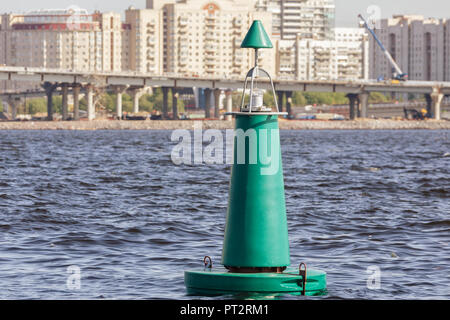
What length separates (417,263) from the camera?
63.0ft

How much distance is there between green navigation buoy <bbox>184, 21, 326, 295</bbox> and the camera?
1453cm

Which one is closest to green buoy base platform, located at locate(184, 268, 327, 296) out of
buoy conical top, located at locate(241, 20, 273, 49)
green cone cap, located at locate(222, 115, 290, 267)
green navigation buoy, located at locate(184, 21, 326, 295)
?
green navigation buoy, located at locate(184, 21, 326, 295)

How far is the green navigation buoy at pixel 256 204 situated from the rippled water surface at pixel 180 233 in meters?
1.19

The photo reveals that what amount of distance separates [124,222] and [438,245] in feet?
26.3

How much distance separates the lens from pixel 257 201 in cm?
1455

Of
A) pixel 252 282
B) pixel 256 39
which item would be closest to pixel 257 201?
pixel 252 282

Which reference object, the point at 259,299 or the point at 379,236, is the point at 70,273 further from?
the point at 379,236

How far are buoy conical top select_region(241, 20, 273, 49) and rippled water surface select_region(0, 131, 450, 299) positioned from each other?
12.3ft

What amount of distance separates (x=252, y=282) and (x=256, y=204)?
1.13 metres

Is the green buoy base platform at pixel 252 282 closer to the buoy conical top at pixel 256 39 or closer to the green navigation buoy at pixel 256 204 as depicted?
the green navigation buoy at pixel 256 204

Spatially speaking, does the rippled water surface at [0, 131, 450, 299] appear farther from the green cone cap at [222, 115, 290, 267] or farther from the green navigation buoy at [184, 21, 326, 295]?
the green cone cap at [222, 115, 290, 267]

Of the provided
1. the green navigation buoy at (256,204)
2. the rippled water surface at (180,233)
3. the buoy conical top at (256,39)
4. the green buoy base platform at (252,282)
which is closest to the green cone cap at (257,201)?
the green navigation buoy at (256,204)

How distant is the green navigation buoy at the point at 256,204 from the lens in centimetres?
1453
